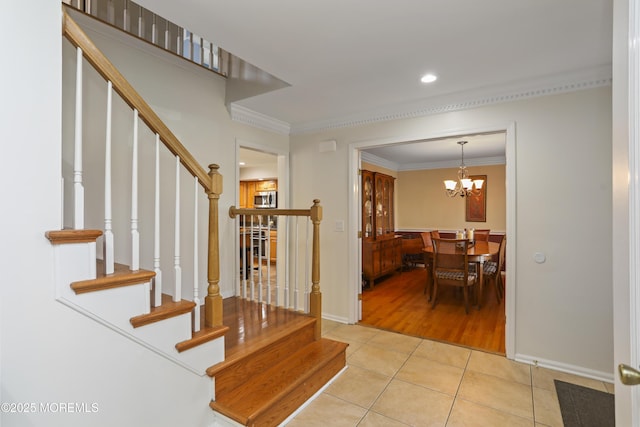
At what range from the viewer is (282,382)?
204cm

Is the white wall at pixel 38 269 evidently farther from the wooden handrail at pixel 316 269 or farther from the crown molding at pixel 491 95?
the crown molding at pixel 491 95

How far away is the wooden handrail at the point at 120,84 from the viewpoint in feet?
4.36

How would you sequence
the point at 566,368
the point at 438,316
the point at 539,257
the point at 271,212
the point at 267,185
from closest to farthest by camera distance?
the point at 566,368 → the point at 539,257 → the point at 271,212 → the point at 438,316 → the point at 267,185

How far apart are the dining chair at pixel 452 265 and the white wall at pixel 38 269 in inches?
144

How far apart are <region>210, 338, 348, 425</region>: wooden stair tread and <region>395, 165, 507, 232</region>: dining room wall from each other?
526cm

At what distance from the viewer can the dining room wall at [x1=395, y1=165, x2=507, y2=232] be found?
21.1 ft

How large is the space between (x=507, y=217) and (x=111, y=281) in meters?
3.09

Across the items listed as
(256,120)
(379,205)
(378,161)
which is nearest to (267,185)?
(378,161)

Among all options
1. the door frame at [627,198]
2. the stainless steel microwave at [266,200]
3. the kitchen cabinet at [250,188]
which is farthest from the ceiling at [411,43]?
the kitchen cabinet at [250,188]

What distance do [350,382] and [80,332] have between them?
6.17 ft

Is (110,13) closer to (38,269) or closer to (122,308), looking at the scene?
(38,269)

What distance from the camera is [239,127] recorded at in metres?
3.41

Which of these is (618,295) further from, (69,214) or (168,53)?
(168,53)

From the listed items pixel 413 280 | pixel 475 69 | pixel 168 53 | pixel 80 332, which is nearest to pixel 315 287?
pixel 80 332
